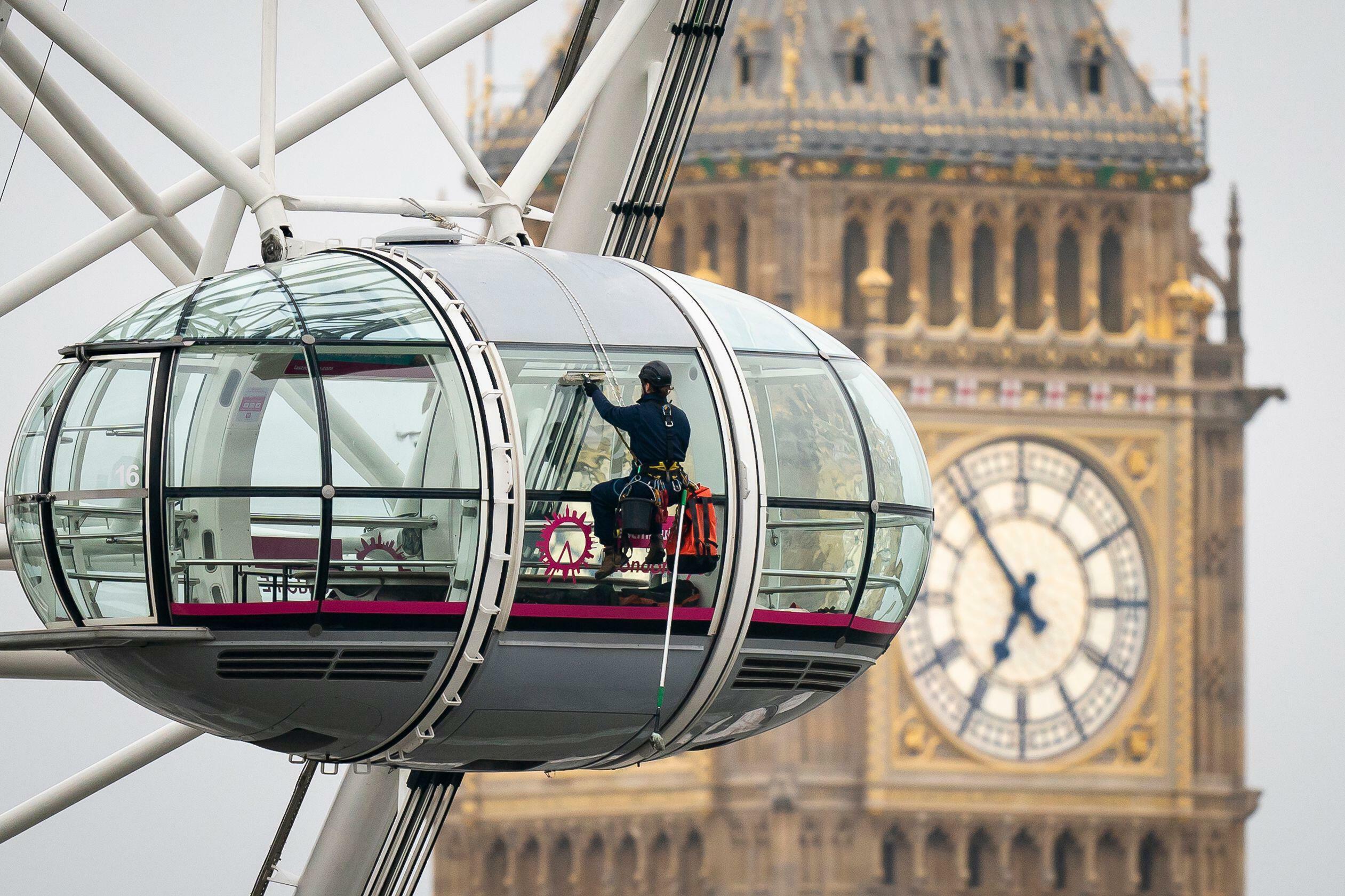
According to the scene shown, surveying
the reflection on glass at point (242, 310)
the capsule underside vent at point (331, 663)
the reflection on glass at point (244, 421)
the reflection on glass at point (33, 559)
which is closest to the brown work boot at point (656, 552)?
the capsule underside vent at point (331, 663)

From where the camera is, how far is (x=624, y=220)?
24359 mm

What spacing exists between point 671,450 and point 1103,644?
29.3 metres

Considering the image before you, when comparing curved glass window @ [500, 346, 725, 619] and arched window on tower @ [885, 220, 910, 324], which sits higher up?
arched window on tower @ [885, 220, 910, 324]

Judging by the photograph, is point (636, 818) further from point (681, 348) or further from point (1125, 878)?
point (681, 348)

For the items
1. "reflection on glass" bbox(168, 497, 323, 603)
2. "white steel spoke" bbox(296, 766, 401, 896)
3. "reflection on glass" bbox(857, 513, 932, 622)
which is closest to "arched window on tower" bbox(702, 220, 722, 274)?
"white steel spoke" bbox(296, 766, 401, 896)

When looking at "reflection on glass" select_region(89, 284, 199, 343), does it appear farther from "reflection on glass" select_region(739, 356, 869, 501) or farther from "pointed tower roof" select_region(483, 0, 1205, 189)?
"pointed tower roof" select_region(483, 0, 1205, 189)

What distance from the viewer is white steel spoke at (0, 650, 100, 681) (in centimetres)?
2406

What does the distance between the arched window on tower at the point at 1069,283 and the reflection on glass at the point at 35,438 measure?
28.6 meters

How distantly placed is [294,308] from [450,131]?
2015 mm

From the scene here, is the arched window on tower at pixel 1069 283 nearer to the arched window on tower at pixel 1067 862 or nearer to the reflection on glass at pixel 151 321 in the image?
the arched window on tower at pixel 1067 862

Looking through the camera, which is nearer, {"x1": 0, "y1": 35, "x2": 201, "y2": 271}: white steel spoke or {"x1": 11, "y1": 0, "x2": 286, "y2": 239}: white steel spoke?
{"x1": 11, "y1": 0, "x2": 286, "y2": 239}: white steel spoke

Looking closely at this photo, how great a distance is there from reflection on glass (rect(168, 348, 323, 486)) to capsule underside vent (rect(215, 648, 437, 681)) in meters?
0.90

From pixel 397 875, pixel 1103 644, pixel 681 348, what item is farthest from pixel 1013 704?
pixel 681 348

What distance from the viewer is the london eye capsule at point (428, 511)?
18969 mm
